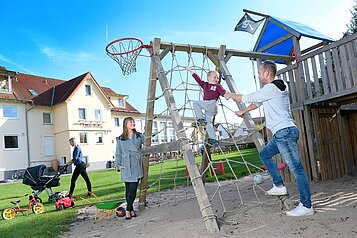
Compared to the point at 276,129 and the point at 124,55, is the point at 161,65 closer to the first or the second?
the point at 124,55

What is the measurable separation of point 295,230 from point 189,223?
4.47 ft

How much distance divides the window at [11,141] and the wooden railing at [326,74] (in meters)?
23.5

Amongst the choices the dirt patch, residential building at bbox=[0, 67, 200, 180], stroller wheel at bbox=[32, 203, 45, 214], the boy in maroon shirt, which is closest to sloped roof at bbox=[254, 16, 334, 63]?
the boy in maroon shirt

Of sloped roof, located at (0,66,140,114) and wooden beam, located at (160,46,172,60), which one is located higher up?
sloped roof, located at (0,66,140,114)

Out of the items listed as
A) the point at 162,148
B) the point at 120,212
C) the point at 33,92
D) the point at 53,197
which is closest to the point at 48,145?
the point at 33,92

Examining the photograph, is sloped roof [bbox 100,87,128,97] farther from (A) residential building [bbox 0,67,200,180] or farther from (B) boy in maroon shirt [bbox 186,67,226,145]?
(B) boy in maroon shirt [bbox 186,67,226,145]

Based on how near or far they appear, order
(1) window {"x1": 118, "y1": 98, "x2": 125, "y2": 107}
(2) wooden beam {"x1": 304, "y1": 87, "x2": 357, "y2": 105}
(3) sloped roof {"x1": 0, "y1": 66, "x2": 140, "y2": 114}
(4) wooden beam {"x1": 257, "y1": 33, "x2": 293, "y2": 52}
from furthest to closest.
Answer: (1) window {"x1": 118, "y1": 98, "x2": 125, "y2": 107}, (3) sloped roof {"x1": 0, "y1": 66, "x2": 140, "y2": 114}, (4) wooden beam {"x1": 257, "y1": 33, "x2": 293, "y2": 52}, (2) wooden beam {"x1": 304, "y1": 87, "x2": 357, "y2": 105}

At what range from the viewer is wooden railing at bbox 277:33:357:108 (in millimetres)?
5953

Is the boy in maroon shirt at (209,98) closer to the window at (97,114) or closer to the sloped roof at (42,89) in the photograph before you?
the sloped roof at (42,89)

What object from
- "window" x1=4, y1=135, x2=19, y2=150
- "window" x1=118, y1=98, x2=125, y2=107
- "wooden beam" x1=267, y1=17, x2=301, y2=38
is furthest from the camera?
"window" x1=118, y1=98, x2=125, y2=107

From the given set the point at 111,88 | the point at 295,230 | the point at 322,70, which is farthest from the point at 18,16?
the point at 295,230

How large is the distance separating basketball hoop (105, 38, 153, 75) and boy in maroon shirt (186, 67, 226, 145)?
91cm

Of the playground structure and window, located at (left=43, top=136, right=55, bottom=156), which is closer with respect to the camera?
the playground structure

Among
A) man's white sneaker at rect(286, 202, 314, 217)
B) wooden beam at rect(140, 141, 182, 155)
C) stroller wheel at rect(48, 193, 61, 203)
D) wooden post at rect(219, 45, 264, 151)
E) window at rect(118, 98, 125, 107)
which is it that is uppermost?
window at rect(118, 98, 125, 107)
